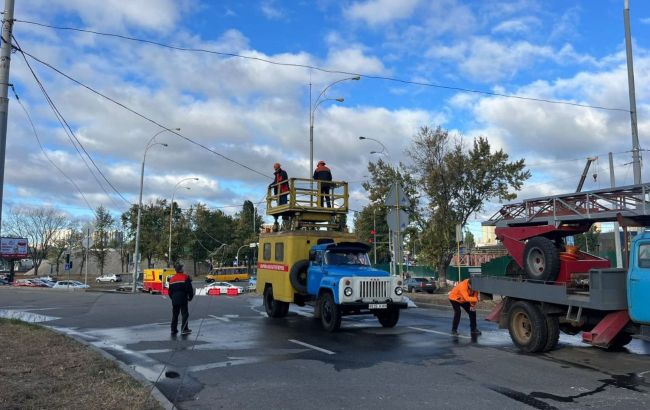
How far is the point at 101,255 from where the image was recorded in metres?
85.5

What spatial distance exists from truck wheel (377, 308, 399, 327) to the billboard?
67.0 m

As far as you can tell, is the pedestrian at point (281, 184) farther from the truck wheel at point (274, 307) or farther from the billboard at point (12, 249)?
the billboard at point (12, 249)

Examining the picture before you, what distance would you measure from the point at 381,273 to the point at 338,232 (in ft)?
10.0

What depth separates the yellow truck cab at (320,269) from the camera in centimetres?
1283

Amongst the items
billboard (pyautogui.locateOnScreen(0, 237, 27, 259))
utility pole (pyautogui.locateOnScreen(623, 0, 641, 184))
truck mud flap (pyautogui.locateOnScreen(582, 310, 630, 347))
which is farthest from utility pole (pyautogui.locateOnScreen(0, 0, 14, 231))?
billboard (pyautogui.locateOnScreen(0, 237, 27, 259))

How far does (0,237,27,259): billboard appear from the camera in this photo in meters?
67.4

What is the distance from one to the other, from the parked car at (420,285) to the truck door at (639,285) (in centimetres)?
3224

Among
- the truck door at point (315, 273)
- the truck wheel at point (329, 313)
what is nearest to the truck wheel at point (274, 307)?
the truck door at point (315, 273)

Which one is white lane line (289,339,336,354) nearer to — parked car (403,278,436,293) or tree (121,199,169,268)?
parked car (403,278,436,293)

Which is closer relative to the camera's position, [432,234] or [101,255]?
[432,234]

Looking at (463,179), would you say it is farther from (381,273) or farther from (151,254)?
(151,254)

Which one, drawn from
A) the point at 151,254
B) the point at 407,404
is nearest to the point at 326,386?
the point at 407,404

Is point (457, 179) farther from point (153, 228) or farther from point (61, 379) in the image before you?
point (153, 228)

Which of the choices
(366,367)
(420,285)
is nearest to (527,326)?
(366,367)
